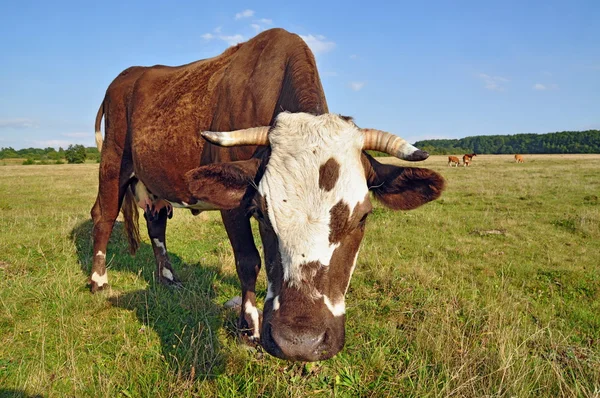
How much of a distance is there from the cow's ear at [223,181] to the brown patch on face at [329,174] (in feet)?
2.02

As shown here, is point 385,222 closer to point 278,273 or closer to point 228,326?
point 228,326

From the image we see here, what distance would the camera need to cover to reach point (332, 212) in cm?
257

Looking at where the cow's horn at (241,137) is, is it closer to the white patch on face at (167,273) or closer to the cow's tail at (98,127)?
the white patch on face at (167,273)

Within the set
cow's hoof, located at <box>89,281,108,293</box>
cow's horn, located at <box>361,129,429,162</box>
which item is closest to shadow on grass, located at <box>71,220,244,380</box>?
cow's hoof, located at <box>89,281,108,293</box>

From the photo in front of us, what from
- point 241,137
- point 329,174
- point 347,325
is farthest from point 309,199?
point 347,325

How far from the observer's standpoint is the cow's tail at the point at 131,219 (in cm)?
699

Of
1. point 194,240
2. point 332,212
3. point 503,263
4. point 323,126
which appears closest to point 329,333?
point 332,212

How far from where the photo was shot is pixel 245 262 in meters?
4.31

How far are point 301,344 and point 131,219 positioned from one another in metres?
5.52

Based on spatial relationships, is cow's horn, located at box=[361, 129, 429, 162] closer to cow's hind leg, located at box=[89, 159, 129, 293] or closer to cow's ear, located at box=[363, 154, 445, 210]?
cow's ear, located at box=[363, 154, 445, 210]

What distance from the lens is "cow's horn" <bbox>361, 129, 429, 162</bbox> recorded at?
276 centimetres

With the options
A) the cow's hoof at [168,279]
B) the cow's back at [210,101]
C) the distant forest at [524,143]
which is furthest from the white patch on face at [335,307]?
the distant forest at [524,143]

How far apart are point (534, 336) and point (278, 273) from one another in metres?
2.70

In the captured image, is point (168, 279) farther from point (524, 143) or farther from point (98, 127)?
point (524, 143)
